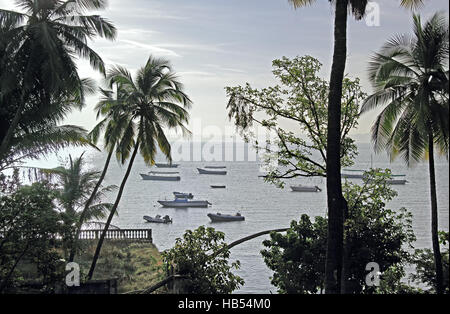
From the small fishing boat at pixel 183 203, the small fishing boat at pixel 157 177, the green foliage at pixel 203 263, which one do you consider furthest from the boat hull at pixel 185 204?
the green foliage at pixel 203 263

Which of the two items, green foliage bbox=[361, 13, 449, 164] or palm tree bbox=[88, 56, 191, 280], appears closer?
green foliage bbox=[361, 13, 449, 164]

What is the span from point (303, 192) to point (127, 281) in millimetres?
74866

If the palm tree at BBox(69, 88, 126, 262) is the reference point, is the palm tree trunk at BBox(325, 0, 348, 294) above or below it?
below

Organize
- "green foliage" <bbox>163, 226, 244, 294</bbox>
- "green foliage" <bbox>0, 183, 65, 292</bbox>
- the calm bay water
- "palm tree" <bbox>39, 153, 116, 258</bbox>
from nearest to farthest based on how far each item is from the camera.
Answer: "green foliage" <bbox>163, 226, 244, 294</bbox> < "green foliage" <bbox>0, 183, 65, 292</bbox> < "palm tree" <bbox>39, 153, 116, 258</bbox> < the calm bay water

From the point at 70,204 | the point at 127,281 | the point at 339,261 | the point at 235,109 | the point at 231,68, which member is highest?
the point at 231,68

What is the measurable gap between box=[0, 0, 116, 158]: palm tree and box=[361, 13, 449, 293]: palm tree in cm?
683

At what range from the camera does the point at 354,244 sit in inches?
369

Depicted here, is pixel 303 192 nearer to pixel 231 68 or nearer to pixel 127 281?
pixel 231 68

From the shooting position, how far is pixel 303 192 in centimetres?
8906

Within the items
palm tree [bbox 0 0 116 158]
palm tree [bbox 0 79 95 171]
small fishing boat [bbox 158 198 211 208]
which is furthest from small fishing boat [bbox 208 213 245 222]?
palm tree [bbox 0 0 116 158]

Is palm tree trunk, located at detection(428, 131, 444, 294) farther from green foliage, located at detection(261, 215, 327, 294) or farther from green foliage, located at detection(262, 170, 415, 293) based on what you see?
green foliage, located at detection(261, 215, 327, 294)

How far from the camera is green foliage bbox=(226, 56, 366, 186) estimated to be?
35.4 feet

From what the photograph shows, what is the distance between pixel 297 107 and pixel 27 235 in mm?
6618

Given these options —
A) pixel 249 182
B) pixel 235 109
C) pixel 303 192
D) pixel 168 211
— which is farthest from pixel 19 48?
pixel 249 182
